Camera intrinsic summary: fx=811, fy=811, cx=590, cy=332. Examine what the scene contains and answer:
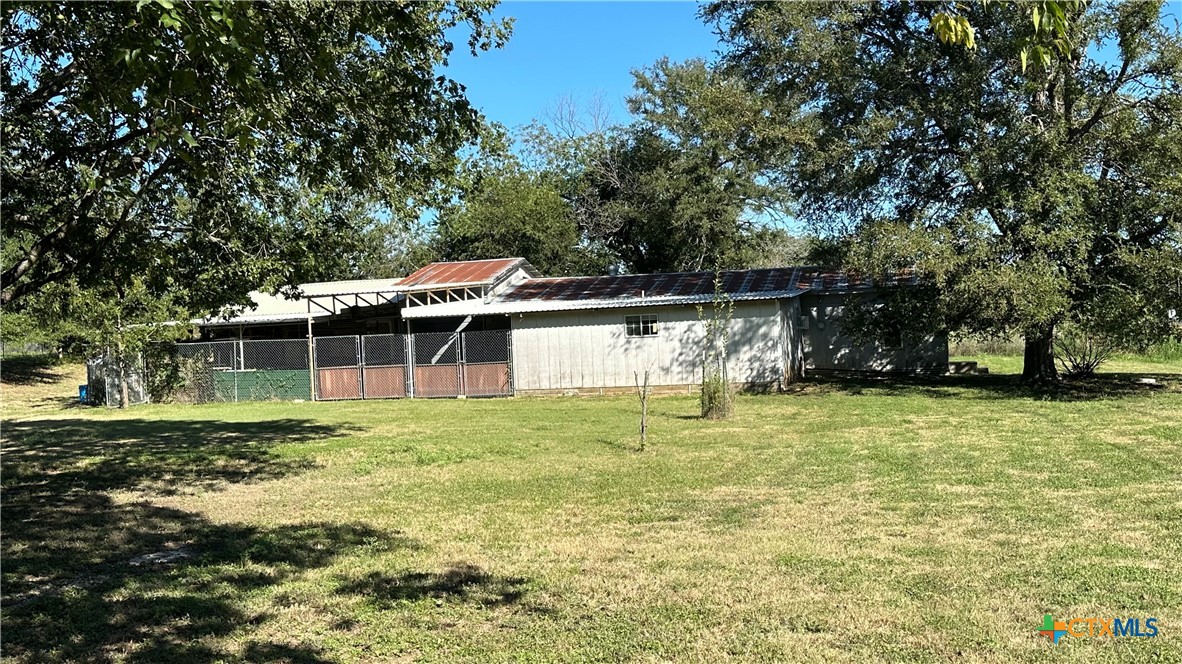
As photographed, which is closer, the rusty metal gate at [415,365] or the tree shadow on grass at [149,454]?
the tree shadow on grass at [149,454]

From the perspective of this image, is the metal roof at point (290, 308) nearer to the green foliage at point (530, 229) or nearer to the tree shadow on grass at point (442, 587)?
the green foliage at point (530, 229)

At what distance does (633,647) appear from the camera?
4059mm

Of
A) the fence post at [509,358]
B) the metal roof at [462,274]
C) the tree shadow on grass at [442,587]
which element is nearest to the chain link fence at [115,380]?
the metal roof at [462,274]

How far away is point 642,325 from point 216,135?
50.8 feet

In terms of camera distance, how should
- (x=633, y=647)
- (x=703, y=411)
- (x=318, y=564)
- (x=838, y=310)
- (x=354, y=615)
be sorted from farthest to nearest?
(x=838, y=310) < (x=703, y=411) < (x=318, y=564) < (x=354, y=615) < (x=633, y=647)

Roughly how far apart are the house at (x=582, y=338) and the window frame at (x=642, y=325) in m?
0.03

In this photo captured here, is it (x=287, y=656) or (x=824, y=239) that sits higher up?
(x=824, y=239)

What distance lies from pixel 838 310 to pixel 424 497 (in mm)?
20348

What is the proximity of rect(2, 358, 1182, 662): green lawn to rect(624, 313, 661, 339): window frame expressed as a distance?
32.7 feet

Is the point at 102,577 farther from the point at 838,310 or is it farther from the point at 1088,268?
the point at 838,310

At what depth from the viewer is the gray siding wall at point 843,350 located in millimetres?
25312

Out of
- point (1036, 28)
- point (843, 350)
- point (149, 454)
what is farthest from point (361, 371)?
point (1036, 28)

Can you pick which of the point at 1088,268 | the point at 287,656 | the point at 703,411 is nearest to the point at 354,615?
the point at 287,656

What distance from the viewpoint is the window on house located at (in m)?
22.5
